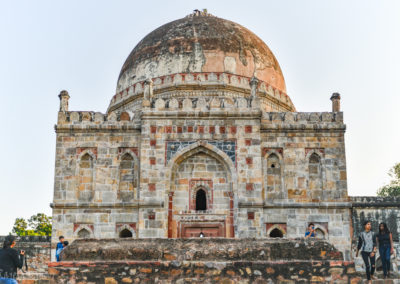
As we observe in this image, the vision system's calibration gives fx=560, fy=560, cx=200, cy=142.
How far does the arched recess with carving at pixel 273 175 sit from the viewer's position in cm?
1655

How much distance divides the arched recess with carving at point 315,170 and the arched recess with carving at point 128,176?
5.16m

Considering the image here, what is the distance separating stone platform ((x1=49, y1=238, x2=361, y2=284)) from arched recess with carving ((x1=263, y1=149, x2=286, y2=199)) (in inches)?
332

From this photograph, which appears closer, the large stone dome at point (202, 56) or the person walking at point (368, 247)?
the person walking at point (368, 247)

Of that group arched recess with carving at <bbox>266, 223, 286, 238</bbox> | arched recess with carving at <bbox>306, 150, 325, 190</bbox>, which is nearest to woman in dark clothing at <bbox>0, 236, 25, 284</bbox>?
arched recess with carving at <bbox>266, 223, 286, 238</bbox>

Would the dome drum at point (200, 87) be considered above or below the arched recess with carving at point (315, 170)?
above

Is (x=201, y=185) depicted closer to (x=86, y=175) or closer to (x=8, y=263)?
(x=86, y=175)

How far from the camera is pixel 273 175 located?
16.8m

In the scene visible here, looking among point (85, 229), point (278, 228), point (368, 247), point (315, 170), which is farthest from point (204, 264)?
point (315, 170)

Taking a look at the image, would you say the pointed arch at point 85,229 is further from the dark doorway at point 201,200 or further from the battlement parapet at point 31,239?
the dark doorway at point 201,200

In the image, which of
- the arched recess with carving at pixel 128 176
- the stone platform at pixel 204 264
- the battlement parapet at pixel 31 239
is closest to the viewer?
the stone platform at pixel 204 264

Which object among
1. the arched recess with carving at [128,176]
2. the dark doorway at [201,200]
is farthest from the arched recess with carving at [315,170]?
the arched recess with carving at [128,176]

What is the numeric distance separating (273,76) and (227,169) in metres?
6.23

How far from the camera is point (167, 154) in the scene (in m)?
16.4

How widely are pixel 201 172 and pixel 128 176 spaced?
7.16 ft
